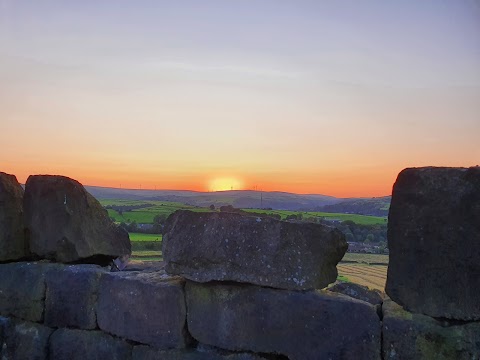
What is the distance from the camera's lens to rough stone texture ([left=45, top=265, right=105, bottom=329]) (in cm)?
554

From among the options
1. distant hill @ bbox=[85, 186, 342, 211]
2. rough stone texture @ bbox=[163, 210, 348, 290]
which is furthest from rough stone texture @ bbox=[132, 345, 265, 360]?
distant hill @ bbox=[85, 186, 342, 211]

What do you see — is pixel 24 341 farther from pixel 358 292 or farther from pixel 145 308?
pixel 358 292

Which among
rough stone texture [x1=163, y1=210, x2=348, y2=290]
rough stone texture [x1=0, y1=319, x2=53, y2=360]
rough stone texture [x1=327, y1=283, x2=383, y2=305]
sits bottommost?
rough stone texture [x1=0, y1=319, x2=53, y2=360]

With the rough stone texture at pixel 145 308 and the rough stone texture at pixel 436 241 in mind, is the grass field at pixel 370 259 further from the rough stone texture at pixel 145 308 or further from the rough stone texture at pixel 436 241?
the rough stone texture at pixel 436 241

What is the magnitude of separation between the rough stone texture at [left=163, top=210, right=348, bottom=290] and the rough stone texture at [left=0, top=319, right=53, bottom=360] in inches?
85.0

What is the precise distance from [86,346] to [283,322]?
2.32 meters

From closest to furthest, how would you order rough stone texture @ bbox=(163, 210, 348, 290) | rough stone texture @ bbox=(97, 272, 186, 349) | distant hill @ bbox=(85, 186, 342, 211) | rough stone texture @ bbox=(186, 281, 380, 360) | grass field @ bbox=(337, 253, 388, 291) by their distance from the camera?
rough stone texture @ bbox=(186, 281, 380, 360)
rough stone texture @ bbox=(163, 210, 348, 290)
rough stone texture @ bbox=(97, 272, 186, 349)
grass field @ bbox=(337, 253, 388, 291)
distant hill @ bbox=(85, 186, 342, 211)

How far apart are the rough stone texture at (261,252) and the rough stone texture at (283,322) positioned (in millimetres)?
156

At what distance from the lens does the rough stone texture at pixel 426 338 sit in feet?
12.7

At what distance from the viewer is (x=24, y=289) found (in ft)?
19.6

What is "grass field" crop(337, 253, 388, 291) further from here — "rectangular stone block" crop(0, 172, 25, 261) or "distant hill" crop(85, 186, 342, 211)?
"distant hill" crop(85, 186, 342, 211)

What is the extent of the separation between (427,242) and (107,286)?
331 cm

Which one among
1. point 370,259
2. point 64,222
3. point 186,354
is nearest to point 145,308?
point 186,354

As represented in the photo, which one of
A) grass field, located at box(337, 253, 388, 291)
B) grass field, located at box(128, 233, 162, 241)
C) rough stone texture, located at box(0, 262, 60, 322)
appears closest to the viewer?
rough stone texture, located at box(0, 262, 60, 322)
